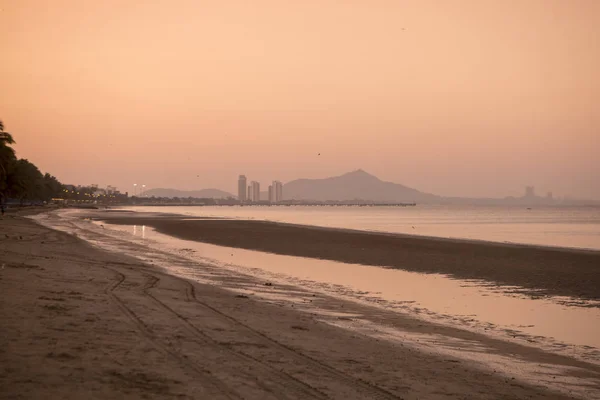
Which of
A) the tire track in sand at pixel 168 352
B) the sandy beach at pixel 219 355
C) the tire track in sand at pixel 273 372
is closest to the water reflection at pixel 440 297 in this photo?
the sandy beach at pixel 219 355

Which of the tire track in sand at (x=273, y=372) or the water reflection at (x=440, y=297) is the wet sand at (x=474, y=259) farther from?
the tire track in sand at (x=273, y=372)

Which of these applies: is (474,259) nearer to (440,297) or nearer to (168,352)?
(440,297)

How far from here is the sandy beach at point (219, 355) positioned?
7.76 meters

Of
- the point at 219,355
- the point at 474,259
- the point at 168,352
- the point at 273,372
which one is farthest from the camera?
the point at 474,259

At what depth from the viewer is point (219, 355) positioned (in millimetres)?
9523

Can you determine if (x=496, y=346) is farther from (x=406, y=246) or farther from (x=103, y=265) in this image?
(x=406, y=246)

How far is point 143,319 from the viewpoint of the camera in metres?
12.0

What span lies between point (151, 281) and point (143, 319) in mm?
7331

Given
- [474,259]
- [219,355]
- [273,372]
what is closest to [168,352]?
[219,355]

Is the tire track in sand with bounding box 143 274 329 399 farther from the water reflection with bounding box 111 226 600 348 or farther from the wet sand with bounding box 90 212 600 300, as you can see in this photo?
the wet sand with bounding box 90 212 600 300

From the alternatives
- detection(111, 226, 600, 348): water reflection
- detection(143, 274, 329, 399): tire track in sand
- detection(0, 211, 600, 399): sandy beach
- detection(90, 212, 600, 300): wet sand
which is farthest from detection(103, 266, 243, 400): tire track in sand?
detection(90, 212, 600, 300): wet sand

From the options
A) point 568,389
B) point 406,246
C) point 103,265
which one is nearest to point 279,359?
point 568,389

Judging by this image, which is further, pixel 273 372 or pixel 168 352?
pixel 168 352

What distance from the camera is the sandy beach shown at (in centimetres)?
776
